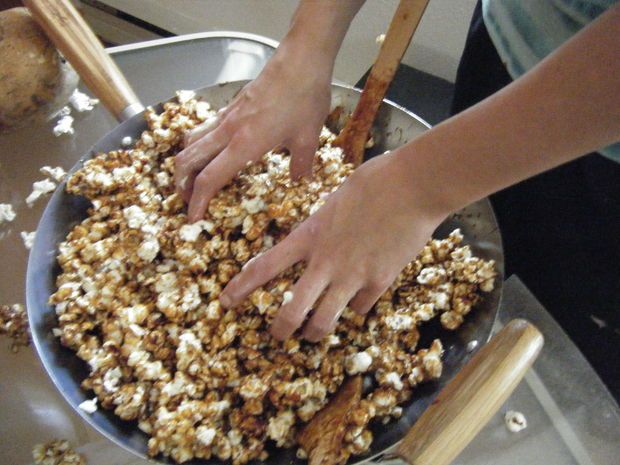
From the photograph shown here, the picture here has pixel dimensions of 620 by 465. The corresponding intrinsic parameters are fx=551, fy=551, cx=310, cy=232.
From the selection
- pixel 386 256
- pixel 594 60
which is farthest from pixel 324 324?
pixel 594 60

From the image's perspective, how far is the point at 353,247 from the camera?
1.81ft

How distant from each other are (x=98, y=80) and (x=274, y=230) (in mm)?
385

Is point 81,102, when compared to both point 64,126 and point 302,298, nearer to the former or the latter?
point 64,126

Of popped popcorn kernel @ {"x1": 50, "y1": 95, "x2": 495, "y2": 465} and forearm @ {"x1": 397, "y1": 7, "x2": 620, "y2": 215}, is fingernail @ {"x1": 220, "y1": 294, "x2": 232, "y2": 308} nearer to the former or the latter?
popped popcorn kernel @ {"x1": 50, "y1": 95, "x2": 495, "y2": 465}

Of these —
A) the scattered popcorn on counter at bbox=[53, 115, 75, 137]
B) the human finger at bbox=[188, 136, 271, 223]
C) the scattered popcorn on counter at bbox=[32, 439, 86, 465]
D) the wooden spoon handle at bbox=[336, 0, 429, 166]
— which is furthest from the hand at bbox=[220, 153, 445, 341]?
the scattered popcorn on counter at bbox=[53, 115, 75, 137]

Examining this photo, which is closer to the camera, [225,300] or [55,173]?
[225,300]

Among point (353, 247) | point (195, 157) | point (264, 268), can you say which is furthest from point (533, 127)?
point (195, 157)

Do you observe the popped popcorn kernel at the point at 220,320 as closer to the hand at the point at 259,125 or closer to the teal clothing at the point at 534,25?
the hand at the point at 259,125

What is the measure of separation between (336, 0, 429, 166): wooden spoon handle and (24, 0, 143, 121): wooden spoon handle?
0.33 m

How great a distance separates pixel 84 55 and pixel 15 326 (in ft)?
1.37

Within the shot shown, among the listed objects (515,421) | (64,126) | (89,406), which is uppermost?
Answer: (64,126)

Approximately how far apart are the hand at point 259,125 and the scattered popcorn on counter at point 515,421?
44 centimetres

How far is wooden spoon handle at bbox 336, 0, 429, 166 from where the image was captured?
2.21 feet

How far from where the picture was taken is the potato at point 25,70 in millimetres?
869
